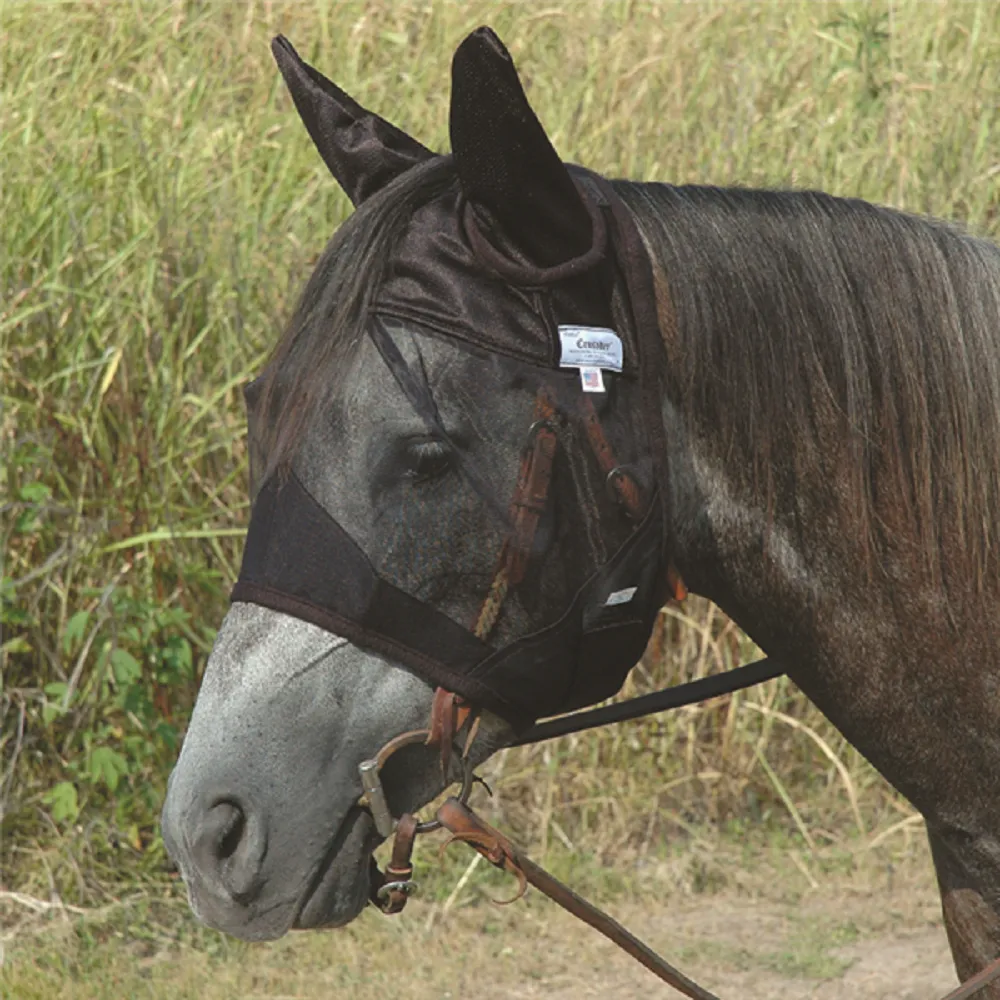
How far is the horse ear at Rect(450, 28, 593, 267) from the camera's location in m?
1.66

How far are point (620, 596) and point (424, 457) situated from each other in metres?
0.31

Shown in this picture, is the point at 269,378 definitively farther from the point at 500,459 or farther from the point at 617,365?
the point at 617,365

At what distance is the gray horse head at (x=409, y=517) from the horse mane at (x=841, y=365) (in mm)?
122

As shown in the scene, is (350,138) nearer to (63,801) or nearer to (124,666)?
(124,666)

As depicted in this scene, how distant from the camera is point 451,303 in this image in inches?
69.8

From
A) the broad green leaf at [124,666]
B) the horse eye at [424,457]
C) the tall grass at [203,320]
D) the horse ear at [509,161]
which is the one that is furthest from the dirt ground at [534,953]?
the horse ear at [509,161]

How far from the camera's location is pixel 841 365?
1885 millimetres

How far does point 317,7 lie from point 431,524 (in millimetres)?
4779

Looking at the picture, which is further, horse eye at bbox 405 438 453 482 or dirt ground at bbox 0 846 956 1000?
dirt ground at bbox 0 846 956 1000

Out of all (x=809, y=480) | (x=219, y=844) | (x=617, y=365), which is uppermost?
(x=617, y=365)

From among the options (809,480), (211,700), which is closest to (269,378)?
(211,700)

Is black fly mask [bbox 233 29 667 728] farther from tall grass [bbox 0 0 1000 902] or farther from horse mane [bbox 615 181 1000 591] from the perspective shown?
tall grass [bbox 0 0 1000 902]

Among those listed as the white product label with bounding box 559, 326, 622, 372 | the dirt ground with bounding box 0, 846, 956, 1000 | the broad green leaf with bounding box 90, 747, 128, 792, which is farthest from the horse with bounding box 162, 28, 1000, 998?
the broad green leaf with bounding box 90, 747, 128, 792

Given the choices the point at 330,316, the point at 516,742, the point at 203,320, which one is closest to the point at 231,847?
the point at 516,742
